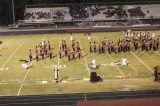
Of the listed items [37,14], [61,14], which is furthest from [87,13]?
[37,14]

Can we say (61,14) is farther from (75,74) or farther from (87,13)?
(75,74)

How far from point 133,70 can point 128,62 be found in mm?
2596

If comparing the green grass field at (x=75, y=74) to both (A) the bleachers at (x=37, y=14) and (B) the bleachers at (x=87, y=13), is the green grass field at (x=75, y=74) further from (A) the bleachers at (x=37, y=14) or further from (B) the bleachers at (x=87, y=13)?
(A) the bleachers at (x=37, y=14)

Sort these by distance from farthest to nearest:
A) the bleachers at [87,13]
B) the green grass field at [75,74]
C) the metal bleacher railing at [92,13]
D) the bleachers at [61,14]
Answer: the bleachers at [61,14]
the bleachers at [87,13]
the metal bleacher railing at [92,13]
the green grass field at [75,74]

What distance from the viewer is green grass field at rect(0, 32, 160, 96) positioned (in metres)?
22.5

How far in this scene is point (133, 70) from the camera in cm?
2644

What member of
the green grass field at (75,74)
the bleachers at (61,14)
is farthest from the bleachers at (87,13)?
the green grass field at (75,74)

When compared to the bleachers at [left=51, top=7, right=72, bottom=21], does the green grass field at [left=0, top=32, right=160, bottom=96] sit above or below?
below

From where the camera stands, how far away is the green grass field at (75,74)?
2245 cm

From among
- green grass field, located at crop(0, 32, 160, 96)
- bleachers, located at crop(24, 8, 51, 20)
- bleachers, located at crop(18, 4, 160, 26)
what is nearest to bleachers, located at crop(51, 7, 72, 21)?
bleachers, located at crop(18, 4, 160, 26)

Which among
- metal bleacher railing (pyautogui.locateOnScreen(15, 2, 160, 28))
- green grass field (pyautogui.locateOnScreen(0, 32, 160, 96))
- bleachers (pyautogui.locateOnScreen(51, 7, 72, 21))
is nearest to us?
green grass field (pyautogui.locateOnScreen(0, 32, 160, 96))

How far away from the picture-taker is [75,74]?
2566 centimetres

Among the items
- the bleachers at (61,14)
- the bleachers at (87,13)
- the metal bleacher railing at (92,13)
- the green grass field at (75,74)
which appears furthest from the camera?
the bleachers at (61,14)

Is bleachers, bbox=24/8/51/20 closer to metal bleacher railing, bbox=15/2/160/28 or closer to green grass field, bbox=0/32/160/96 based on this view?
metal bleacher railing, bbox=15/2/160/28
